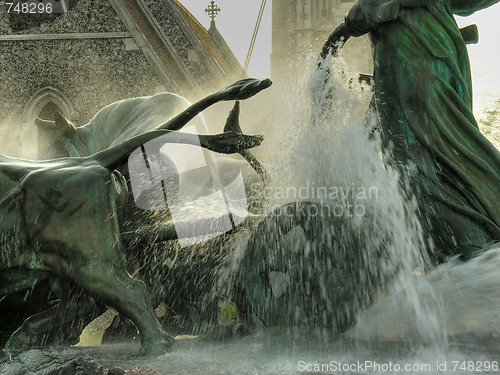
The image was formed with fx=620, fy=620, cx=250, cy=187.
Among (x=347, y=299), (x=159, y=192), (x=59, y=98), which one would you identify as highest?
(x=59, y=98)

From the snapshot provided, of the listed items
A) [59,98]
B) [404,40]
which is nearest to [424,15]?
[404,40]

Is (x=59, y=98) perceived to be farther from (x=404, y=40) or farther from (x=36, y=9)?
(x=404, y=40)

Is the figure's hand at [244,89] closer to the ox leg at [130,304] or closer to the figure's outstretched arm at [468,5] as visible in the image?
the ox leg at [130,304]

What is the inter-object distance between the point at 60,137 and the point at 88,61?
34.0 feet

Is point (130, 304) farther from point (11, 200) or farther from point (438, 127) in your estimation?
point (438, 127)

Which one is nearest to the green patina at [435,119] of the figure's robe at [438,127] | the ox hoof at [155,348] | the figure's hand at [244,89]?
the figure's robe at [438,127]

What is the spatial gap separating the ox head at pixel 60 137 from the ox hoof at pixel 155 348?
1.73 m

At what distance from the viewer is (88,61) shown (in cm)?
1373

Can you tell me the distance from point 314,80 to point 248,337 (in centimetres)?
138

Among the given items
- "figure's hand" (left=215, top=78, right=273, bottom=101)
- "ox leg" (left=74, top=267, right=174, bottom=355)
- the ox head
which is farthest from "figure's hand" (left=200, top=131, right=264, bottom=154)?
the ox head

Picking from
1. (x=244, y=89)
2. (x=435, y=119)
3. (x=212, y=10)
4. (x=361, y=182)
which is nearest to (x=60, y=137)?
(x=244, y=89)

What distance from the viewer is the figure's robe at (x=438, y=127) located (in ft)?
8.91

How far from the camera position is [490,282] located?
247 cm

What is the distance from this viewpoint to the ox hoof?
2508 mm
